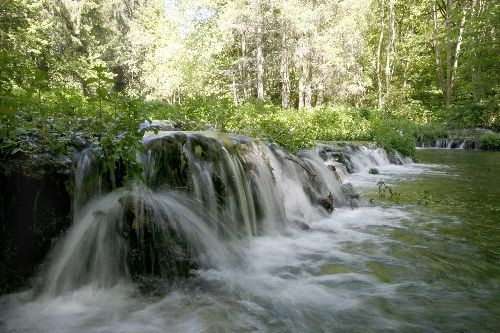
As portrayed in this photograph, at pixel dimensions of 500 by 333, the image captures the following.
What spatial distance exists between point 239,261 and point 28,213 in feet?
7.32

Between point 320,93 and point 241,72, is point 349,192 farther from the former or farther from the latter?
point 241,72

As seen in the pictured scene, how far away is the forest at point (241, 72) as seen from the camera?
17.1ft

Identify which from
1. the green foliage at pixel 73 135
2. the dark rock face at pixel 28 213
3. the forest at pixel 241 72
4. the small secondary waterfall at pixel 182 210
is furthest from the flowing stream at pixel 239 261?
the forest at pixel 241 72

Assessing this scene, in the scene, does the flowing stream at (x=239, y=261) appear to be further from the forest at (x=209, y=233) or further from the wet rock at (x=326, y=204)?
the wet rock at (x=326, y=204)

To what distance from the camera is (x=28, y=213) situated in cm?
387

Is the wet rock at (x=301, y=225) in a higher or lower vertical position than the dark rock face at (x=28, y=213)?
lower

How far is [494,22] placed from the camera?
70.4 feet

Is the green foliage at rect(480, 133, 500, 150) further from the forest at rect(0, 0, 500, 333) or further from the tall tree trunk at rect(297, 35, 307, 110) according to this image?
the forest at rect(0, 0, 500, 333)

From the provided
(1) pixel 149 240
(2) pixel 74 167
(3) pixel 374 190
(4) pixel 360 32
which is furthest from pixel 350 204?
(4) pixel 360 32

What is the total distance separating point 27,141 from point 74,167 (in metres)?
0.56

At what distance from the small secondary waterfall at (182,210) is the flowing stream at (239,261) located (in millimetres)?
14

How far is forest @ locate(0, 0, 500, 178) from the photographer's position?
5.20 metres

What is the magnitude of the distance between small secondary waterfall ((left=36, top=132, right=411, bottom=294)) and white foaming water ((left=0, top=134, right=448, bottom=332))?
0.05 ft

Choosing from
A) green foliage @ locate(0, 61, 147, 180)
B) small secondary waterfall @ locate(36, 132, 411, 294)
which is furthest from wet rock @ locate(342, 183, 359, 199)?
green foliage @ locate(0, 61, 147, 180)
